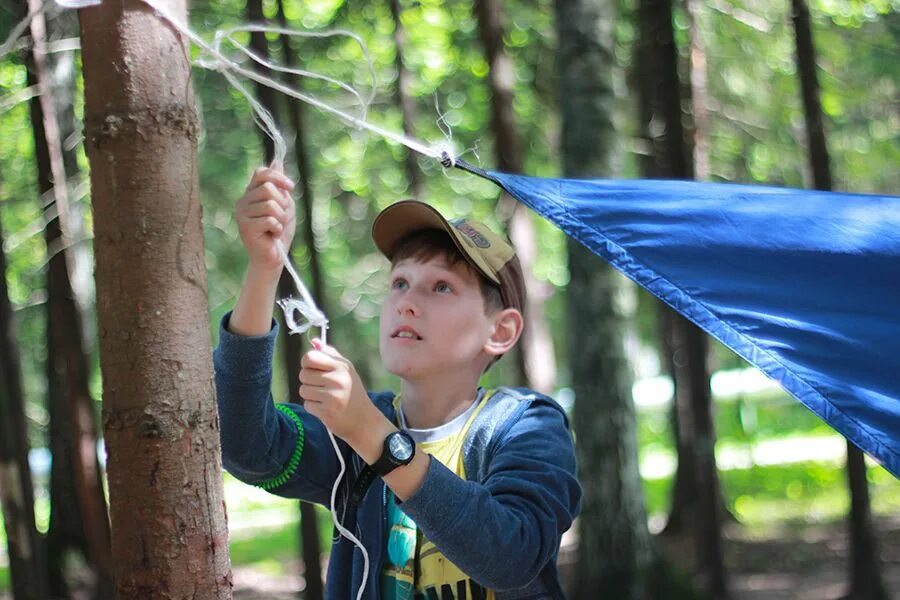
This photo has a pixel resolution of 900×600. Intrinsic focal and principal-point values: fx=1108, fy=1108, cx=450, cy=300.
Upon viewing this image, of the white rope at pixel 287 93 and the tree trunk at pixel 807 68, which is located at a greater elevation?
the tree trunk at pixel 807 68

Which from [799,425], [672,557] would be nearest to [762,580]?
[672,557]

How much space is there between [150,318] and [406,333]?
2.16 ft

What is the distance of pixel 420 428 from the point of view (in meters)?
2.39

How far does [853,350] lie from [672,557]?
27.2 ft

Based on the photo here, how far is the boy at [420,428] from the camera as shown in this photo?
1929 millimetres

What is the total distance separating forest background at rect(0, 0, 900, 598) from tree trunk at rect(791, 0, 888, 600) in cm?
120

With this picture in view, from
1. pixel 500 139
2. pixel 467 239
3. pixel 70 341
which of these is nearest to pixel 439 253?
pixel 467 239

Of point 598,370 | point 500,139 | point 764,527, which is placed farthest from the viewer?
point 764,527

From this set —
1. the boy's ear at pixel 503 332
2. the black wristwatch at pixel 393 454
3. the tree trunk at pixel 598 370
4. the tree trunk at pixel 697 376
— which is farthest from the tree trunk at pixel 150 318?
the tree trunk at pixel 697 376

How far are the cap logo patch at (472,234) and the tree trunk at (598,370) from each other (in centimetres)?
464

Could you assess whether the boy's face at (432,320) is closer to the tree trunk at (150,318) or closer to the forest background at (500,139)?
the tree trunk at (150,318)

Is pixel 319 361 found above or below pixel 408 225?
below

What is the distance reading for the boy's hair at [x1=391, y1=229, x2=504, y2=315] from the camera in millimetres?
2387

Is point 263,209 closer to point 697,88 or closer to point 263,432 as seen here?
point 263,432
